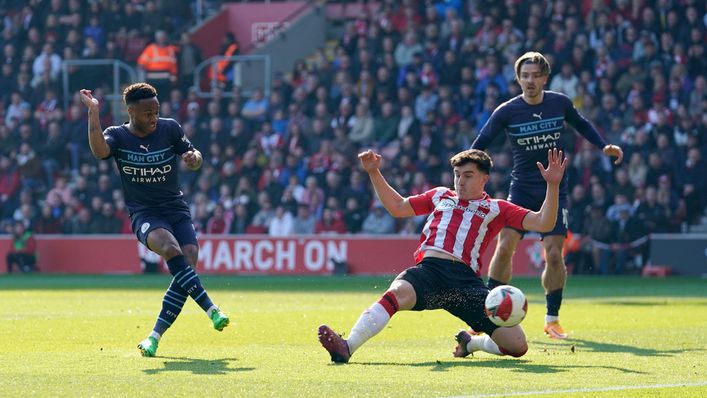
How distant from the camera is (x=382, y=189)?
9750mm

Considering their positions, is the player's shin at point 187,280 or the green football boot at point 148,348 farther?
the player's shin at point 187,280

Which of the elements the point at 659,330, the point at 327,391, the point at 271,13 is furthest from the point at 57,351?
the point at 271,13

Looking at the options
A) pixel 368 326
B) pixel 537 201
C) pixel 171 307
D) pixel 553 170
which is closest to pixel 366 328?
pixel 368 326

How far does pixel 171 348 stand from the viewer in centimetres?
1088

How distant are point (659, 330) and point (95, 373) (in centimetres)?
582

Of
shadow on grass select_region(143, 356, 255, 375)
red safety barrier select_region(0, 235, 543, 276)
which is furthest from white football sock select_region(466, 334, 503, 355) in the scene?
red safety barrier select_region(0, 235, 543, 276)

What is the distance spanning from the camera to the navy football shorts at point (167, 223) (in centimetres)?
1080

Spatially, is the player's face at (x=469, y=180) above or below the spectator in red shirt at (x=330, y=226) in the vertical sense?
above

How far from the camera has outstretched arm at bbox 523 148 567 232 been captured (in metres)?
9.27

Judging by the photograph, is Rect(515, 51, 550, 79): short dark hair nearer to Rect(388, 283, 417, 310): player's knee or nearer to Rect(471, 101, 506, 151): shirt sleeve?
Rect(471, 101, 506, 151): shirt sleeve

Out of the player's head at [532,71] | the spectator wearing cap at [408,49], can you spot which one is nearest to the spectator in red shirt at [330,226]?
the spectator wearing cap at [408,49]

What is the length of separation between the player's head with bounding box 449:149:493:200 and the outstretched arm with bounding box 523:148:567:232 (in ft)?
1.37

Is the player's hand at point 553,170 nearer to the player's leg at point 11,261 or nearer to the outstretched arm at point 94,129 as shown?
the outstretched arm at point 94,129

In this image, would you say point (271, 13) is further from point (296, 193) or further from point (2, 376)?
point (2, 376)
